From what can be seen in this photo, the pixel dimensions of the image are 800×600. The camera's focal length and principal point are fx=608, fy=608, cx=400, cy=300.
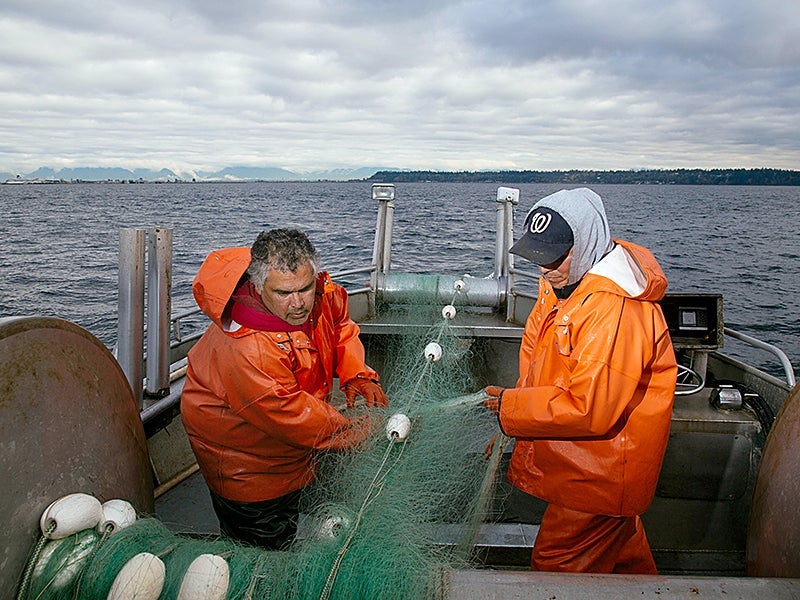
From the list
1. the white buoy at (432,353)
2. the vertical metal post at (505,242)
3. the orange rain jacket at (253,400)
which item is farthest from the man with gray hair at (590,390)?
the vertical metal post at (505,242)

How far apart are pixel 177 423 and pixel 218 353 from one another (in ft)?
5.28

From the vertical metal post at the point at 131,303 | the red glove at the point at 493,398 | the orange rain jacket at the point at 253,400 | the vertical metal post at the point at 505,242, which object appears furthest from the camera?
the vertical metal post at the point at 505,242

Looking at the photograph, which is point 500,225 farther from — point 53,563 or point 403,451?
point 53,563

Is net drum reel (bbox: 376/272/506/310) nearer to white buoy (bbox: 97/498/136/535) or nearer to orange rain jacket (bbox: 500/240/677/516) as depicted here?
orange rain jacket (bbox: 500/240/677/516)

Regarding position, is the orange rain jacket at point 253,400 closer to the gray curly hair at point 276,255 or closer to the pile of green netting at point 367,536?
the gray curly hair at point 276,255

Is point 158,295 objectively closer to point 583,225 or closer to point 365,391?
point 365,391

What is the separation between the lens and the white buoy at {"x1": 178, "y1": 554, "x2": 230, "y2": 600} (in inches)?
65.2

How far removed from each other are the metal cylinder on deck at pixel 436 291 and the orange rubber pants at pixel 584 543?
12.8 feet

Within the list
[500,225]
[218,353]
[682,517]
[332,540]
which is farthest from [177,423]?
[500,225]

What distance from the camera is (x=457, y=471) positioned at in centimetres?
285

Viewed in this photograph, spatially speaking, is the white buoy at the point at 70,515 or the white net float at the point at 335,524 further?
the white net float at the point at 335,524

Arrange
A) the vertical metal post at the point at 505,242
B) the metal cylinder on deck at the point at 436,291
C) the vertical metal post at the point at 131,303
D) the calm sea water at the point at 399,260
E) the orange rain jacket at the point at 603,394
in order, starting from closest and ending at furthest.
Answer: the orange rain jacket at the point at 603,394 < the vertical metal post at the point at 131,303 < the metal cylinder on deck at the point at 436,291 < the vertical metal post at the point at 505,242 < the calm sea water at the point at 399,260

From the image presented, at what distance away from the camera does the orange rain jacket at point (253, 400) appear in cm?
255

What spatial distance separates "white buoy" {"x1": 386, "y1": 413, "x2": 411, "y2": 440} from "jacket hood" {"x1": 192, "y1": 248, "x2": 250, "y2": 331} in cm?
82
